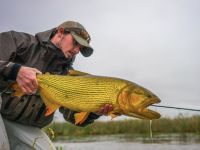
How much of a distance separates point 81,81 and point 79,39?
1.30 m

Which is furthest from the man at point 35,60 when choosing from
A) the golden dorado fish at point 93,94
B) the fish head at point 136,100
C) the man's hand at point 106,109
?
the fish head at point 136,100

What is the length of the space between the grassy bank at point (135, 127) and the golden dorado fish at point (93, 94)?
681 inches

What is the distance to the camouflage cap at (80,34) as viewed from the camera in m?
5.82

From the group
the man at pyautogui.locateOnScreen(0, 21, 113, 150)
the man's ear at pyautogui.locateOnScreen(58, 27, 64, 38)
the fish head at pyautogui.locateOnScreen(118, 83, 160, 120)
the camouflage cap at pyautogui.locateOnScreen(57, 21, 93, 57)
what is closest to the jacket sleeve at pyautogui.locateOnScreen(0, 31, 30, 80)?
the man at pyautogui.locateOnScreen(0, 21, 113, 150)

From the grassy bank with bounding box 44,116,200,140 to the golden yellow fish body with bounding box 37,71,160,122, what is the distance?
17.3 metres

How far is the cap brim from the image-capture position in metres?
5.77

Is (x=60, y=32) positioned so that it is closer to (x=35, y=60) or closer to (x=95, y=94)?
(x=35, y=60)

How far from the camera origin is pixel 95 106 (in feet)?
14.9

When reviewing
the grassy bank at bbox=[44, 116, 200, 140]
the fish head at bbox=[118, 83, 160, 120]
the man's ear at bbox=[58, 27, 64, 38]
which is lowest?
the grassy bank at bbox=[44, 116, 200, 140]

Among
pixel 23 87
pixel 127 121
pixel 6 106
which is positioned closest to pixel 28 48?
pixel 6 106

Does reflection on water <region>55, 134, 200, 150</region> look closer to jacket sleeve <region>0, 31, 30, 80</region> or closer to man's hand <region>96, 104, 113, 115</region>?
jacket sleeve <region>0, 31, 30, 80</region>

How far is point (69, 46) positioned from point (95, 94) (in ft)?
4.84

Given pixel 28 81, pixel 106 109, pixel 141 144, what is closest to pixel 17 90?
pixel 28 81

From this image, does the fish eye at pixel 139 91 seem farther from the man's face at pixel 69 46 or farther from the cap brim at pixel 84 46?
the man's face at pixel 69 46
